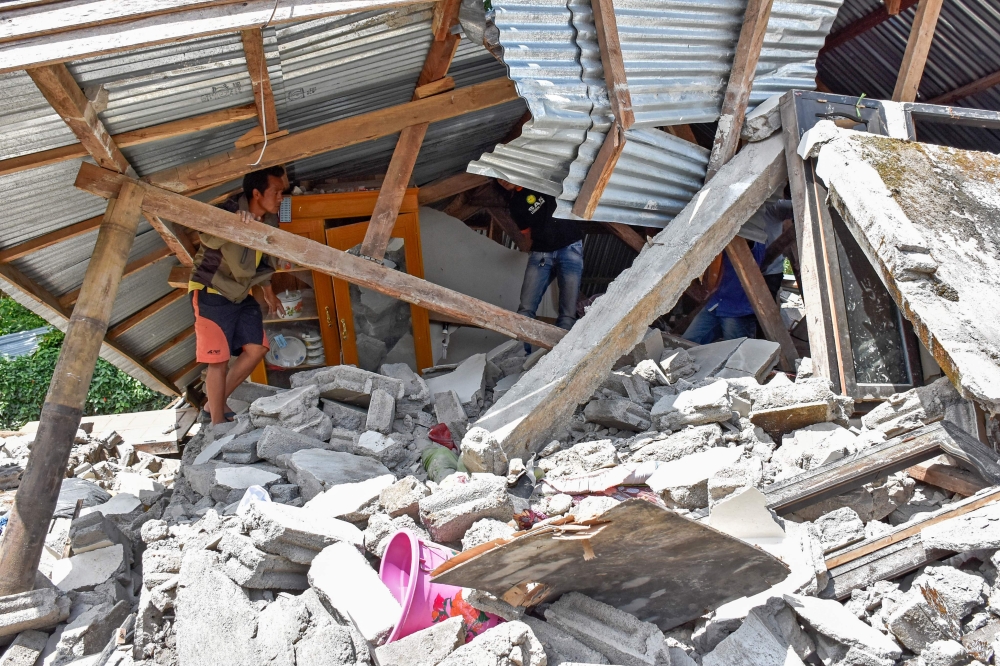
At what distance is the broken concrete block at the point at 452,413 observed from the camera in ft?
16.7

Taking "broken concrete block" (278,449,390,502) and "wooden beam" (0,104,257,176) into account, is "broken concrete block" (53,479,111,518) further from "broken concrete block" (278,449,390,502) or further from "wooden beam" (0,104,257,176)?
"wooden beam" (0,104,257,176)

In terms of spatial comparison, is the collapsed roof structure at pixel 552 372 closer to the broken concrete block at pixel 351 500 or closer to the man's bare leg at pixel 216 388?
the broken concrete block at pixel 351 500

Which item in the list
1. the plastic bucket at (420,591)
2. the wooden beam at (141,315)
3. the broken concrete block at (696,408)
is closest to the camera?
the plastic bucket at (420,591)

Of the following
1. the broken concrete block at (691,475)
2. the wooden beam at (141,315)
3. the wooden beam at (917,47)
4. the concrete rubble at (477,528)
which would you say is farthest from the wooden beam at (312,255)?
the wooden beam at (917,47)

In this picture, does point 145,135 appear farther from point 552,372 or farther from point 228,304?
point 552,372

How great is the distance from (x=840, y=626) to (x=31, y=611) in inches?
138

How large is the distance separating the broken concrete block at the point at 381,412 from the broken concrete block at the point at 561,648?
2353 mm

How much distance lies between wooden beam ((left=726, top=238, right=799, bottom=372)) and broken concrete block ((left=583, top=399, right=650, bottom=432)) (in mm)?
1536

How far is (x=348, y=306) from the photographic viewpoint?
7027 millimetres

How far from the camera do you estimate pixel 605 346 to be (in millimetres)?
4781

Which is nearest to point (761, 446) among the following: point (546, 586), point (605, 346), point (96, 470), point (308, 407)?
point (605, 346)

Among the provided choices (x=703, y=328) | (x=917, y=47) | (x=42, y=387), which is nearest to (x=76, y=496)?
(x=703, y=328)

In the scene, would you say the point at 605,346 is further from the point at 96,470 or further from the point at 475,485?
the point at 96,470

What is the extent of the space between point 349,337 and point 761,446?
3.99 m
